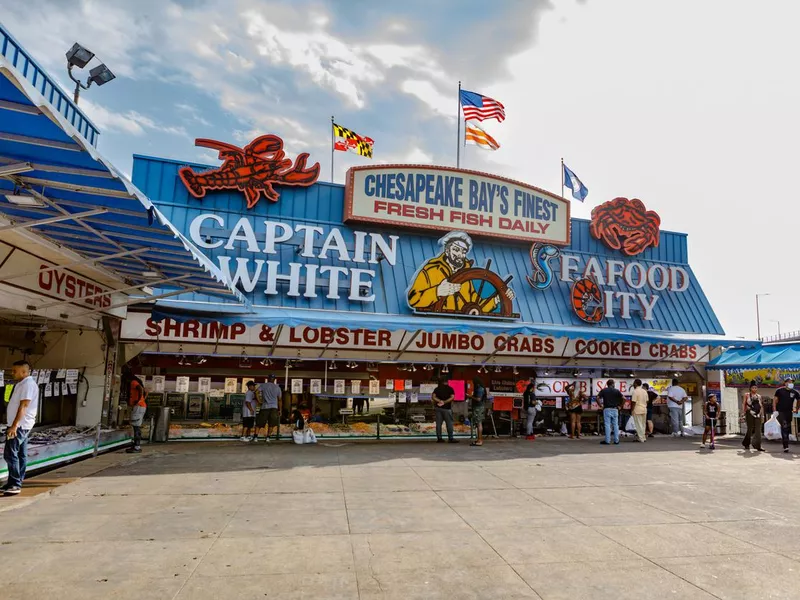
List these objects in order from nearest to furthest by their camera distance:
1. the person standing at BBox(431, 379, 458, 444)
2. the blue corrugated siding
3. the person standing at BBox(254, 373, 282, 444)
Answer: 1. the person standing at BBox(254, 373, 282, 444)
2. the person standing at BBox(431, 379, 458, 444)
3. the blue corrugated siding

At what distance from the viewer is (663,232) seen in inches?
874

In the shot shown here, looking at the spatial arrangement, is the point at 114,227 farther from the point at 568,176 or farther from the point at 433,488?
the point at 568,176

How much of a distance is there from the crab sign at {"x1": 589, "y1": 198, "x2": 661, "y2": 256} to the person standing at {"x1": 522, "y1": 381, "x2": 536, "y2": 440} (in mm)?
7563

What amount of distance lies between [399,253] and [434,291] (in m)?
1.91

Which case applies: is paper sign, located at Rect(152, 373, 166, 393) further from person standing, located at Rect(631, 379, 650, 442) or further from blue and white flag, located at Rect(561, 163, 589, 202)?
blue and white flag, located at Rect(561, 163, 589, 202)

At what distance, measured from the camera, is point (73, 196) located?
7.19 metres

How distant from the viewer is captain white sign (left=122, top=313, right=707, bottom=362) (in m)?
14.4

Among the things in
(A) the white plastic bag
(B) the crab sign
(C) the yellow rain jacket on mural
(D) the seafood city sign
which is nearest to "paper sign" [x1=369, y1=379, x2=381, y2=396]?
(C) the yellow rain jacket on mural

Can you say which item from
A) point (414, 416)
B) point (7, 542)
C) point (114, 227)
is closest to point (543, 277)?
point (414, 416)

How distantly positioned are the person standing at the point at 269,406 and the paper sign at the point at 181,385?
2271 mm

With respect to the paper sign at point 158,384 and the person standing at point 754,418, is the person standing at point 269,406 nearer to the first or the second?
the paper sign at point 158,384

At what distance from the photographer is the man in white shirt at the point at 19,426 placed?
7.61 metres

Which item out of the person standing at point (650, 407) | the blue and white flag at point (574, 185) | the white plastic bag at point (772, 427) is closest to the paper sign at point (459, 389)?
the person standing at point (650, 407)

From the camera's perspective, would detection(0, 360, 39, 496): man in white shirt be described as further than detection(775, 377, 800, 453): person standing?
No
